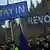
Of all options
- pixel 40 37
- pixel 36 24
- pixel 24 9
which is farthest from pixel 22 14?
pixel 40 37

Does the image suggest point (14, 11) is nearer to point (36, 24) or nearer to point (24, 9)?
point (24, 9)

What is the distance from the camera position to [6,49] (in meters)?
1.47

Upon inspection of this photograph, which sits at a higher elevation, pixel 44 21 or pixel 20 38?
pixel 44 21

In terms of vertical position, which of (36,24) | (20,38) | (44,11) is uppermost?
(44,11)

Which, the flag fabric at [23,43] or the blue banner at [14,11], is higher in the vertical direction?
the blue banner at [14,11]

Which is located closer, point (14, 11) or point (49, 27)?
point (49, 27)

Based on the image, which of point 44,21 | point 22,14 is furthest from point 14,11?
point 44,21

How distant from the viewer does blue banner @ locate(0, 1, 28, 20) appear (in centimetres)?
143

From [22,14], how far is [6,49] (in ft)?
1.17

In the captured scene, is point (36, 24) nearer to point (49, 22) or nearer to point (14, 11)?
point (49, 22)

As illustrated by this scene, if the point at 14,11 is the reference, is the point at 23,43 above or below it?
below

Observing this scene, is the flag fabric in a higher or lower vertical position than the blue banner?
lower

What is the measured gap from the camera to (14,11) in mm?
1472

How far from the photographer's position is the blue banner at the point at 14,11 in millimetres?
1431
